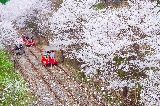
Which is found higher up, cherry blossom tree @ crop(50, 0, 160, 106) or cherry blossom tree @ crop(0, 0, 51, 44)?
cherry blossom tree @ crop(0, 0, 51, 44)

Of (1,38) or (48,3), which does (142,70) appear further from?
(48,3)

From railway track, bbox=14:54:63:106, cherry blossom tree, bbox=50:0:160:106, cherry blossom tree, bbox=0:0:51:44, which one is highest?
cherry blossom tree, bbox=0:0:51:44

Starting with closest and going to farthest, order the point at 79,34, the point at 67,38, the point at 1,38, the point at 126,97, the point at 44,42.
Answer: the point at 126,97
the point at 79,34
the point at 67,38
the point at 1,38
the point at 44,42

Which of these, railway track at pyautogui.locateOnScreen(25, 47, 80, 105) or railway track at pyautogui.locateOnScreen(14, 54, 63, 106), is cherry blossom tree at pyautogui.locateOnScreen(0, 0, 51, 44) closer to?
railway track at pyautogui.locateOnScreen(25, 47, 80, 105)

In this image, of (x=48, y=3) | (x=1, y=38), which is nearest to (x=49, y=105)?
(x=1, y=38)

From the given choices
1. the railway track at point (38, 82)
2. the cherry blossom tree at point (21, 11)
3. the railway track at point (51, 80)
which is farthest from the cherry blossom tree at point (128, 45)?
the cherry blossom tree at point (21, 11)

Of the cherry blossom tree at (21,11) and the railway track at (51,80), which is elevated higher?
the cherry blossom tree at (21,11)

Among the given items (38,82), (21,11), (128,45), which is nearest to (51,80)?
(38,82)

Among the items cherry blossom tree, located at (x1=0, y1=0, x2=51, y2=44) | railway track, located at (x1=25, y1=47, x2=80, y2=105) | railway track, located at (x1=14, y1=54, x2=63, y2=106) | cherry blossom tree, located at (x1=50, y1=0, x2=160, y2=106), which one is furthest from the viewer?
cherry blossom tree, located at (x1=0, y1=0, x2=51, y2=44)

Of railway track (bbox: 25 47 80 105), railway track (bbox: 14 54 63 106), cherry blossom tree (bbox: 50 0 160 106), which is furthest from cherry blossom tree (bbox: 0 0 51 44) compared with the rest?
cherry blossom tree (bbox: 50 0 160 106)

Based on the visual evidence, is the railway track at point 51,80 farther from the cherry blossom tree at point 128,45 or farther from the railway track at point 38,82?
the cherry blossom tree at point 128,45

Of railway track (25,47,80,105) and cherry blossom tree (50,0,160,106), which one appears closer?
cherry blossom tree (50,0,160,106)
